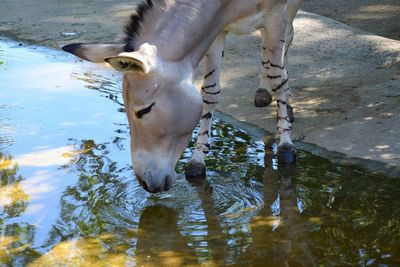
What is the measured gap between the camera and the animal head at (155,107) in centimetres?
492

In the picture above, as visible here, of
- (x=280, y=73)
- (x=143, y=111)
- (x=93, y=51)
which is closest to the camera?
(x=93, y=51)

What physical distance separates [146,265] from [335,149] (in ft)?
8.48

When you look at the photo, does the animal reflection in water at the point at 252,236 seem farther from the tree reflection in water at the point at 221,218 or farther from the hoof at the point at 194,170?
the hoof at the point at 194,170

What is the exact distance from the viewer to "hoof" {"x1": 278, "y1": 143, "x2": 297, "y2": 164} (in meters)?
6.41

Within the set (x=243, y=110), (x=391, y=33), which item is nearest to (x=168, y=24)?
(x=243, y=110)

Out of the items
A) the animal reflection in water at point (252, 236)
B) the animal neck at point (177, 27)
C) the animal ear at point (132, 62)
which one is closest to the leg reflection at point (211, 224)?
the animal reflection in water at point (252, 236)

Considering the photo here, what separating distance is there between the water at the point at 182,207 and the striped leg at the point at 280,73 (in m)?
0.16

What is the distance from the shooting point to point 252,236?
16.6ft

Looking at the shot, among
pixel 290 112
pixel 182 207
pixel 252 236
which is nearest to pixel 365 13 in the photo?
pixel 290 112

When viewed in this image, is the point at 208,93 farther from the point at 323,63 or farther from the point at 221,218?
the point at 323,63

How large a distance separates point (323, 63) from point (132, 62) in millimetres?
4803

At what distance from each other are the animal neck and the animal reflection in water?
115cm

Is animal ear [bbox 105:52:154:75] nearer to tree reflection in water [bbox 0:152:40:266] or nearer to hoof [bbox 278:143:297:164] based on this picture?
tree reflection in water [bbox 0:152:40:266]

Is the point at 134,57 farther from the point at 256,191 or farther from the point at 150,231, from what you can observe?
the point at 256,191
